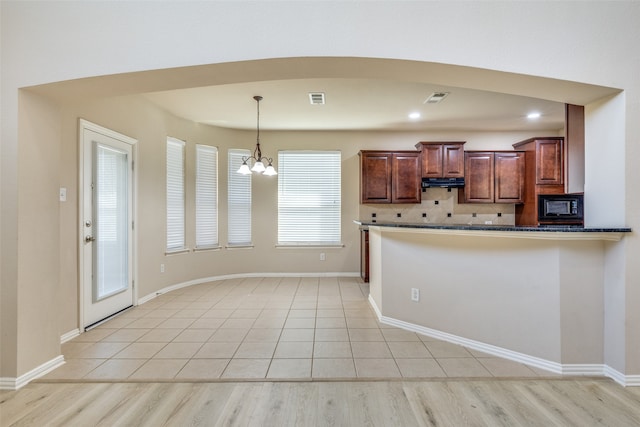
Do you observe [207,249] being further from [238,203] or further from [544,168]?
[544,168]

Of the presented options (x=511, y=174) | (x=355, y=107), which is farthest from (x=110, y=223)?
(x=511, y=174)

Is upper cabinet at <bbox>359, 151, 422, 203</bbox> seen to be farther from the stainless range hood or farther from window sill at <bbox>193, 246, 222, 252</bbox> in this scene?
window sill at <bbox>193, 246, 222, 252</bbox>

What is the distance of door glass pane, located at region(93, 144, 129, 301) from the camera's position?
3.51 meters

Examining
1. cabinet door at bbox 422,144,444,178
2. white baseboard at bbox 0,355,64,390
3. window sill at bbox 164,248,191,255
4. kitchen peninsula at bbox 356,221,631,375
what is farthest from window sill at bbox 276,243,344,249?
white baseboard at bbox 0,355,64,390

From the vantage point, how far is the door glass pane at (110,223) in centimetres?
351

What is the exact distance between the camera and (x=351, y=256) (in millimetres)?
5969

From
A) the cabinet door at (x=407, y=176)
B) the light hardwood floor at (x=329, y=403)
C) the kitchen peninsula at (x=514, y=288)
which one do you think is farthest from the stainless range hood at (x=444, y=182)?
the light hardwood floor at (x=329, y=403)

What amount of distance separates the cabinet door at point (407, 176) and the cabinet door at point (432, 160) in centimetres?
10

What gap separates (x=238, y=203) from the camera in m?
5.86

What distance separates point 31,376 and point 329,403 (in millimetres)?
2214

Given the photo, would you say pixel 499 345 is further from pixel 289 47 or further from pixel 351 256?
pixel 351 256

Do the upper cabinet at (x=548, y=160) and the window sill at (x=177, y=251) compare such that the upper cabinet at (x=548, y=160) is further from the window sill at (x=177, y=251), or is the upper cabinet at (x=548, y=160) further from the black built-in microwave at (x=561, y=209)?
the window sill at (x=177, y=251)

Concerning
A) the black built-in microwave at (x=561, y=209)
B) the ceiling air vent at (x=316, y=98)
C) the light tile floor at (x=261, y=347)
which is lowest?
the light tile floor at (x=261, y=347)

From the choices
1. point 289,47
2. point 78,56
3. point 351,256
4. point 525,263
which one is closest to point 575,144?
point 525,263
